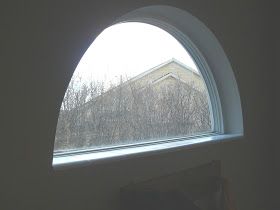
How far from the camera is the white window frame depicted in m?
1.86

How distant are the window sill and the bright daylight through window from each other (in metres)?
0.05

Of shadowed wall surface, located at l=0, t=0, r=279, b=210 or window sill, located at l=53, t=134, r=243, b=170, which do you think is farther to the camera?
window sill, located at l=53, t=134, r=243, b=170

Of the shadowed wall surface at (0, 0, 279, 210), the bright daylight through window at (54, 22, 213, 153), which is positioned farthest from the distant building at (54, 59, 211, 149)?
the shadowed wall surface at (0, 0, 279, 210)

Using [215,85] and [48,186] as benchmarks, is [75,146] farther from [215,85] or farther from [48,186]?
[215,85]

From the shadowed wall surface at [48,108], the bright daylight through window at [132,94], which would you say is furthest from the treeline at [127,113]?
the shadowed wall surface at [48,108]

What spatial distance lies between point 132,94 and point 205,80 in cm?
79

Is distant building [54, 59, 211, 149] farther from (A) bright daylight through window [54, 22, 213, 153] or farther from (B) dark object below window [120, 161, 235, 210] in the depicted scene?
(B) dark object below window [120, 161, 235, 210]

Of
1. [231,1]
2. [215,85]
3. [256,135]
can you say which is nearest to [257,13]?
[231,1]

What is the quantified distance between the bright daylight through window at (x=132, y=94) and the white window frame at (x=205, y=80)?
47 millimetres

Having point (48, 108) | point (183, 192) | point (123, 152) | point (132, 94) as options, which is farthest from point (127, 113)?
point (48, 108)

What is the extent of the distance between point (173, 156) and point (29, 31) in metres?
1.08

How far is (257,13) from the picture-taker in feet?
8.96

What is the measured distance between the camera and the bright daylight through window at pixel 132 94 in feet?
5.77

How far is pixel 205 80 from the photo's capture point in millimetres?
2566
